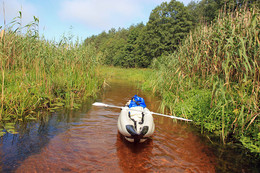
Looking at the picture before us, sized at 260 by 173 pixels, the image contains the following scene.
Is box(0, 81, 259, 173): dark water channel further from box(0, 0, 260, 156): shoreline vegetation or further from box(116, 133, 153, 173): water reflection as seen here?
box(0, 0, 260, 156): shoreline vegetation

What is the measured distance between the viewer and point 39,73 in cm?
518

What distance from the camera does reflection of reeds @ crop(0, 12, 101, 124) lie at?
4277 mm

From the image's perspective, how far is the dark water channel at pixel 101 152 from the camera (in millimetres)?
2887

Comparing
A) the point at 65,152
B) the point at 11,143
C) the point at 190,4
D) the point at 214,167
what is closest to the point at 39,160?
the point at 65,152

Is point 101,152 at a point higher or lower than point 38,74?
lower

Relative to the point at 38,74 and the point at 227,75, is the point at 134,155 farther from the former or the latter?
the point at 38,74

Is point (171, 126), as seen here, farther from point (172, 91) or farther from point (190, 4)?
point (190, 4)

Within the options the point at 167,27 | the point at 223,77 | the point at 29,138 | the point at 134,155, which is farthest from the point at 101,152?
the point at 167,27

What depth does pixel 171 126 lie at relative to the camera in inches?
200

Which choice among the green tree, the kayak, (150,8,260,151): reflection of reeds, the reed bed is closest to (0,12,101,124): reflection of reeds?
the reed bed

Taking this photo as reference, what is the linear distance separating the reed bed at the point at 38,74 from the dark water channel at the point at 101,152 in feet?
2.10

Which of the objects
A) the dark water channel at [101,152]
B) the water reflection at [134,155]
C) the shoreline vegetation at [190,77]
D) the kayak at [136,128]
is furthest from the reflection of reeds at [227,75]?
the water reflection at [134,155]

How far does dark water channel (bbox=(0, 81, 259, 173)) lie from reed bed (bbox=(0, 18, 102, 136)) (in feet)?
2.10

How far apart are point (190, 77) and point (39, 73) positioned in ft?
17.0
